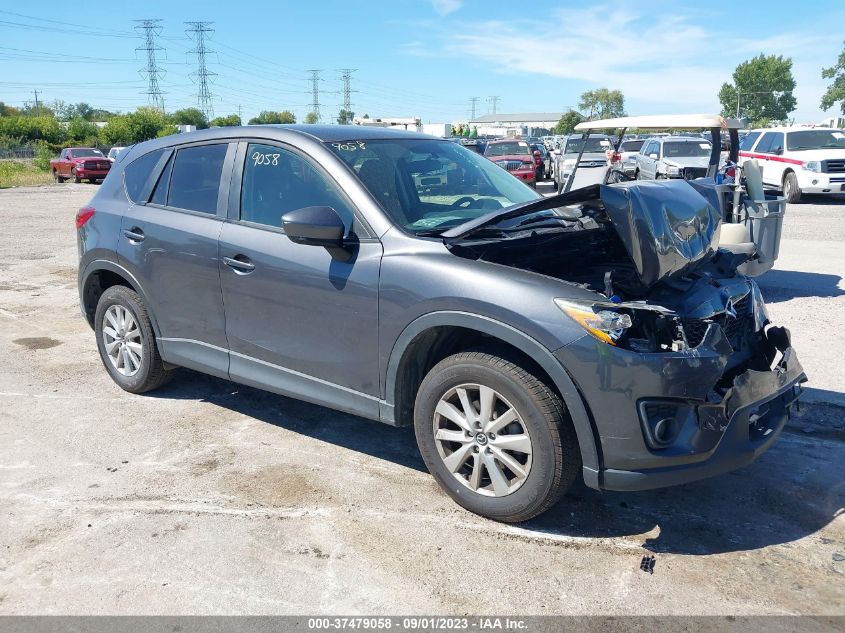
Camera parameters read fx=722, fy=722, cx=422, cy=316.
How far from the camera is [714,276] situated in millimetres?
4113

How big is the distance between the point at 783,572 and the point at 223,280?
331 centimetres

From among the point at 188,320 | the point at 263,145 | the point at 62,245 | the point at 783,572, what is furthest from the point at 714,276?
the point at 62,245

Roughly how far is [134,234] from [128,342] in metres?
0.82

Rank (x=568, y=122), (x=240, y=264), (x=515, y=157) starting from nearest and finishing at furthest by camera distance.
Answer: (x=240, y=264), (x=515, y=157), (x=568, y=122)

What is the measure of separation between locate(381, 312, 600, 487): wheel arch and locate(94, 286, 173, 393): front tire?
2.13 meters

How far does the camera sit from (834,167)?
17656mm

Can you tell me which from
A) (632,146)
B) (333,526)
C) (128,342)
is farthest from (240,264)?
(632,146)

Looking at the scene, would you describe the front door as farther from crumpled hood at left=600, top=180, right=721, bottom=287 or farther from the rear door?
crumpled hood at left=600, top=180, right=721, bottom=287

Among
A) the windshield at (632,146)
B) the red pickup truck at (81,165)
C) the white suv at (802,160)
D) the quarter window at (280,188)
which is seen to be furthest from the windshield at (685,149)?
the red pickup truck at (81,165)

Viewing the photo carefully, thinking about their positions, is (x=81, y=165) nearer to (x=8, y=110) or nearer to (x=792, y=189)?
(x=792, y=189)

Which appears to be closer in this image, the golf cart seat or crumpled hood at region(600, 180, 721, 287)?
crumpled hood at region(600, 180, 721, 287)

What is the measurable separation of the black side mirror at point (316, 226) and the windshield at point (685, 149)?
1554 centimetres

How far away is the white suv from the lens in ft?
58.0

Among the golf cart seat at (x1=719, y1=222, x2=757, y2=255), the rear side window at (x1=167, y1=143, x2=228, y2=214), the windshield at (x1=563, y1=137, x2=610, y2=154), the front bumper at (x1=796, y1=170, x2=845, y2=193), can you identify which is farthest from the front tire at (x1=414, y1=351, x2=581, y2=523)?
the windshield at (x1=563, y1=137, x2=610, y2=154)
